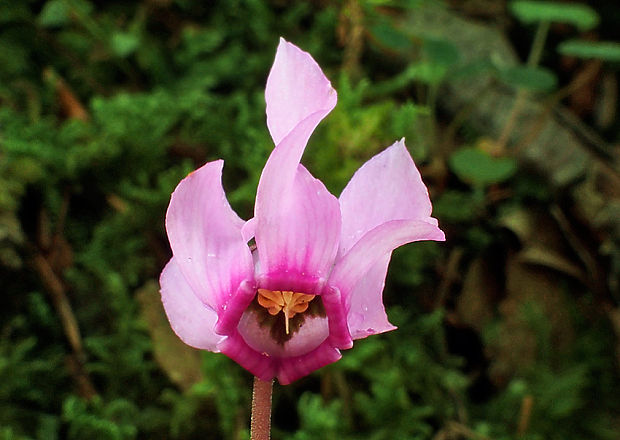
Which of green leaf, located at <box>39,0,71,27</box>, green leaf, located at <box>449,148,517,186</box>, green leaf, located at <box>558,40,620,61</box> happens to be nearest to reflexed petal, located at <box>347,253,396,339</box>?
green leaf, located at <box>449,148,517,186</box>

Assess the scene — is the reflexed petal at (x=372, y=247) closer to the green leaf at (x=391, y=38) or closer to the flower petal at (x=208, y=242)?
the flower petal at (x=208, y=242)

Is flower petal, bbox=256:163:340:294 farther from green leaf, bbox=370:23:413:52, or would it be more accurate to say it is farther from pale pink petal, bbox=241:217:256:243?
green leaf, bbox=370:23:413:52

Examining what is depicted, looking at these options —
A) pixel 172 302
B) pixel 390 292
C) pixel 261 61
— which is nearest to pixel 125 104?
pixel 261 61

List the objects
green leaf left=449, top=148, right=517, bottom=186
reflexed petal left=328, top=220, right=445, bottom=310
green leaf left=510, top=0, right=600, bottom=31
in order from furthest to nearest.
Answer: green leaf left=510, top=0, right=600, bottom=31 < green leaf left=449, top=148, right=517, bottom=186 < reflexed petal left=328, top=220, right=445, bottom=310

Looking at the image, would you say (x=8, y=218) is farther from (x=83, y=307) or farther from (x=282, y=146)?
(x=282, y=146)

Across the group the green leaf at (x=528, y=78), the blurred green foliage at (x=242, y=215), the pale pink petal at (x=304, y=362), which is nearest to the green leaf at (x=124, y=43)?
the blurred green foliage at (x=242, y=215)
